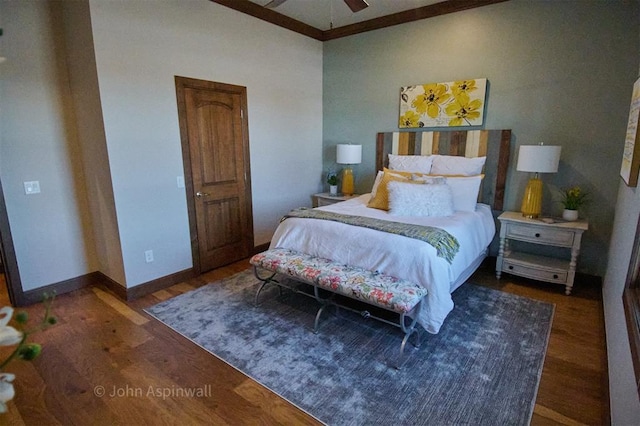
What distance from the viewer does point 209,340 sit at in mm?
2529

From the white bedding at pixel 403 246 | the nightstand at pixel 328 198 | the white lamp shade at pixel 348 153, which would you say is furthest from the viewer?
the nightstand at pixel 328 198

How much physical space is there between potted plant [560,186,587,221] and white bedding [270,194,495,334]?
0.65 metres

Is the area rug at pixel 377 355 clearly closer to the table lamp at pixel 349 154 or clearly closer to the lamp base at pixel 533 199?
the lamp base at pixel 533 199

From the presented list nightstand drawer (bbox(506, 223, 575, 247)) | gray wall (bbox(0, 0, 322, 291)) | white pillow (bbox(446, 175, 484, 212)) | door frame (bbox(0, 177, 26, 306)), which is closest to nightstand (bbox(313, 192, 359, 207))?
white pillow (bbox(446, 175, 484, 212))

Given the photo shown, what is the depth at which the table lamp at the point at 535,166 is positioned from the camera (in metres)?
3.11

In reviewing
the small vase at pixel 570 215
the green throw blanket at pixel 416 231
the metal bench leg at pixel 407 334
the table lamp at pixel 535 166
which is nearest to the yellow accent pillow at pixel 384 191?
the green throw blanket at pixel 416 231

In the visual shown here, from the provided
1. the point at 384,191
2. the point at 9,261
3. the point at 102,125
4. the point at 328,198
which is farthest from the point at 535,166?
the point at 9,261

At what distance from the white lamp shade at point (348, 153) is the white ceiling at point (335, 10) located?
1.53m

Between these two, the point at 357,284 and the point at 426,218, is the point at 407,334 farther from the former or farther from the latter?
the point at 426,218

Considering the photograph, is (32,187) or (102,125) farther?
(32,187)

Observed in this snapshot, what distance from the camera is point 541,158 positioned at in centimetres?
313

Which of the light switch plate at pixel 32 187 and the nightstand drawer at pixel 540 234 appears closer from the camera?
the light switch plate at pixel 32 187

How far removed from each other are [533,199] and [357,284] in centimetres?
212

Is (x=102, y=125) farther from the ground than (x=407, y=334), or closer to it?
farther from the ground
